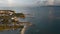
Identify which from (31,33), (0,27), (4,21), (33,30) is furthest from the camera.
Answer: (33,30)

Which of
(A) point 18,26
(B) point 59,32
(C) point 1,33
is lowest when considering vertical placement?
(B) point 59,32

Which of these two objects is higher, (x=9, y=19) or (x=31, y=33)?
(x=9, y=19)

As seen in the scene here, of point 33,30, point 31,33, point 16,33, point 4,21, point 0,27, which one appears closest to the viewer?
point 0,27

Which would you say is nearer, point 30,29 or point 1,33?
point 1,33

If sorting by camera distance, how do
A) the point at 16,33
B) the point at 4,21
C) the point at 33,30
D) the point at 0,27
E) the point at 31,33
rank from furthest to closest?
the point at 33,30 → the point at 31,33 → the point at 16,33 → the point at 4,21 → the point at 0,27

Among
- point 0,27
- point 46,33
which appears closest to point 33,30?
point 46,33

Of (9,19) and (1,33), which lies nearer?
(9,19)

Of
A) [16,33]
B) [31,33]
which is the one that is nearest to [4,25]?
[16,33]

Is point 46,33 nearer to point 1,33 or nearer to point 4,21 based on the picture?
point 1,33

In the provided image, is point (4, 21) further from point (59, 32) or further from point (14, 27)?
point (59, 32)
